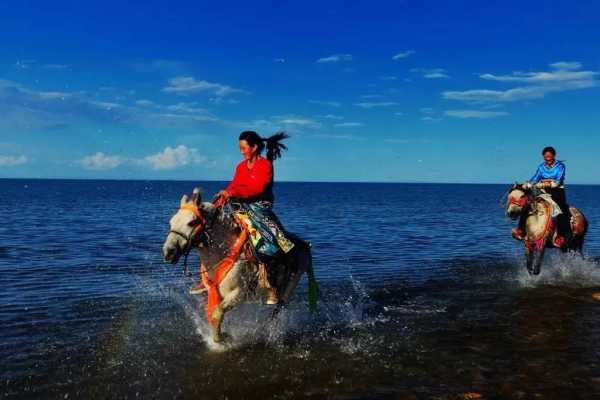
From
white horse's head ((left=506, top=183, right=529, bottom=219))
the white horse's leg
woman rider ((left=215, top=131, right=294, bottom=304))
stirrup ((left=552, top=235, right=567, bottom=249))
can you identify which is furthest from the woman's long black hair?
stirrup ((left=552, top=235, right=567, bottom=249))

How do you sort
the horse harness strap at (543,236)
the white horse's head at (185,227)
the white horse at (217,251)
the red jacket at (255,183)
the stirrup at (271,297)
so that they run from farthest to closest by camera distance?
1. the horse harness strap at (543,236)
2. the stirrup at (271,297)
3. the red jacket at (255,183)
4. the white horse at (217,251)
5. the white horse's head at (185,227)

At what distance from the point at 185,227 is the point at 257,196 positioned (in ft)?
→ 5.44

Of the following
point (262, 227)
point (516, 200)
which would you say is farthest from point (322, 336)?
point (516, 200)

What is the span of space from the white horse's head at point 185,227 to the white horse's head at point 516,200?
891 cm

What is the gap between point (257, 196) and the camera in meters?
8.10

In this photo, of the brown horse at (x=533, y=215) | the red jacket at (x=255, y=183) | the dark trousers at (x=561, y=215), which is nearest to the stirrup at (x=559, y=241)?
the dark trousers at (x=561, y=215)

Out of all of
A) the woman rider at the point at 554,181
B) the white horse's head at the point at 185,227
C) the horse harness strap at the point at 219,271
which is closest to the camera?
the white horse's head at the point at 185,227

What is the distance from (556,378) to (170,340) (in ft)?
20.7

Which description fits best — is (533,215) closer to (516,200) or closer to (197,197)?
(516,200)

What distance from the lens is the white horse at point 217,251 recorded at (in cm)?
672

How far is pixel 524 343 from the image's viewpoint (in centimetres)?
867

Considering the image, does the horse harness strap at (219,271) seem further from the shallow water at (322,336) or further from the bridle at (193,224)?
the shallow water at (322,336)

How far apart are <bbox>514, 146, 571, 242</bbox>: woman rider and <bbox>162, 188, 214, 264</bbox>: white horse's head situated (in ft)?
32.2

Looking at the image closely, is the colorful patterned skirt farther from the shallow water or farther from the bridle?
the shallow water
